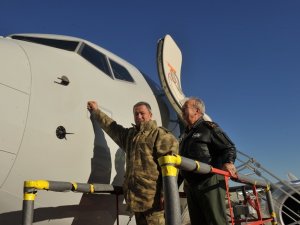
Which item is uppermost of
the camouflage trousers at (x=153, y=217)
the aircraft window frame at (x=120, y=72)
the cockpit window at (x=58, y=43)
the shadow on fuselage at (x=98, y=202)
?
the cockpit window at (x=58, y=43)

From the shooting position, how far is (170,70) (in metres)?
6.91

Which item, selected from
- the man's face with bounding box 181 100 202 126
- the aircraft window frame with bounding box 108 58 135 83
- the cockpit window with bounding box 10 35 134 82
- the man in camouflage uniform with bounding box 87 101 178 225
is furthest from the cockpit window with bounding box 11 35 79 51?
the man's face with bounding box 181 100 202 126

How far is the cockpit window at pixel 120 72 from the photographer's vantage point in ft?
19.5

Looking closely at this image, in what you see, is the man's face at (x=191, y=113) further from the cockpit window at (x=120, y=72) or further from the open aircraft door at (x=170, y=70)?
the cockpit window at (x=120, y=72)

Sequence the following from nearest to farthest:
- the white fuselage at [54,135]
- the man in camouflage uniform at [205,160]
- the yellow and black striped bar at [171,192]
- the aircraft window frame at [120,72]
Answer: the yellow and black striped bar at [171,192], the white fuselage at [54,135], the man in camouflage uniform at [205,160], the aircraft window frame at [120,72]

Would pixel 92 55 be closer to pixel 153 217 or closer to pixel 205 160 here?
pixel 205 160

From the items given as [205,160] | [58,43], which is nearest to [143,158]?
[205,160]

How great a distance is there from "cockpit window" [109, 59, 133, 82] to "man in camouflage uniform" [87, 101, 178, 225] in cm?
134

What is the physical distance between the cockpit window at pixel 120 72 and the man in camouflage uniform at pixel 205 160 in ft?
5.52

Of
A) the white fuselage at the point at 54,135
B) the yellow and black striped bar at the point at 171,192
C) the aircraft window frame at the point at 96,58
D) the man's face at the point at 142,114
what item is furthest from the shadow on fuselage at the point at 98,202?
the yellow and black striped bar at the point at 171,192

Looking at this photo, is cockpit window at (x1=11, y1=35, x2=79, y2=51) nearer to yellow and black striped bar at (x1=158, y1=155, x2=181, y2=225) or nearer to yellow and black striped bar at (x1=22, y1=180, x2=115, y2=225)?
yellow and black striped bar at (x1=22, y1=180, x2=115, y2=225)

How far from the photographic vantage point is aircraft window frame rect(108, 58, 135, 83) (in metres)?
5.92

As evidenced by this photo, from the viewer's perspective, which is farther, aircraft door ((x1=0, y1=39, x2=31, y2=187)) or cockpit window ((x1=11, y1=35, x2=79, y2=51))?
cockpit window ((x1=11, y1=35, x2=79, y2=51))

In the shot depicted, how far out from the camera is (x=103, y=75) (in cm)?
545
